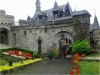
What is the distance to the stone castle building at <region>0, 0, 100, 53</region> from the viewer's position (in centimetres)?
3039

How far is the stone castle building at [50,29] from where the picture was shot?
1196 inches

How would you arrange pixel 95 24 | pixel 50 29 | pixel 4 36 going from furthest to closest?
pixel 95 24 < pixel 4 36 < pixel 50 29

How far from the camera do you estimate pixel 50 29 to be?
3278 centimetres

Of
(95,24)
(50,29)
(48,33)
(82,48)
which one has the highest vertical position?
(95,24)

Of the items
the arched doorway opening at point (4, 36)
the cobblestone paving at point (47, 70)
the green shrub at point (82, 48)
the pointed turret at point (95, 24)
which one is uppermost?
the pointed turret at point (95, 24)

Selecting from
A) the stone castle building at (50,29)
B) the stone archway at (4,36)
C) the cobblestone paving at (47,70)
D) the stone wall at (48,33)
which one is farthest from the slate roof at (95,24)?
the cobblestone paving at (47,70)

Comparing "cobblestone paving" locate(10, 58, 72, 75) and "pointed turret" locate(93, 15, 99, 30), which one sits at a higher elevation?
"pointed turret" locate(93, 15, 99, 30)

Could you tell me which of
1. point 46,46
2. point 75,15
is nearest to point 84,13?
point 75,15

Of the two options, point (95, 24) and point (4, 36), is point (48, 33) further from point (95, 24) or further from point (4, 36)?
point (95, 24)

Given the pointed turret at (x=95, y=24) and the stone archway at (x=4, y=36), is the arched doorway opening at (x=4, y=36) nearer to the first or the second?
the stone archway at (x=4, y=36)

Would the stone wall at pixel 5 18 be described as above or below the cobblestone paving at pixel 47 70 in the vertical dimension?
above

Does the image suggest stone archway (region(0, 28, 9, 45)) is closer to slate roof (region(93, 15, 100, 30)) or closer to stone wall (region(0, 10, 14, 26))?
stone wall (region(0, 10, 14, 26))

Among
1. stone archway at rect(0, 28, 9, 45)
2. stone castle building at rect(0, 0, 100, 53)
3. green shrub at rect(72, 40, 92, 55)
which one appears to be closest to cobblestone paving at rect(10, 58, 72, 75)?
green shrub at rect(72, 40, 92, 55)

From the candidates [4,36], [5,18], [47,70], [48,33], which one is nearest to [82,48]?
[48,33]
